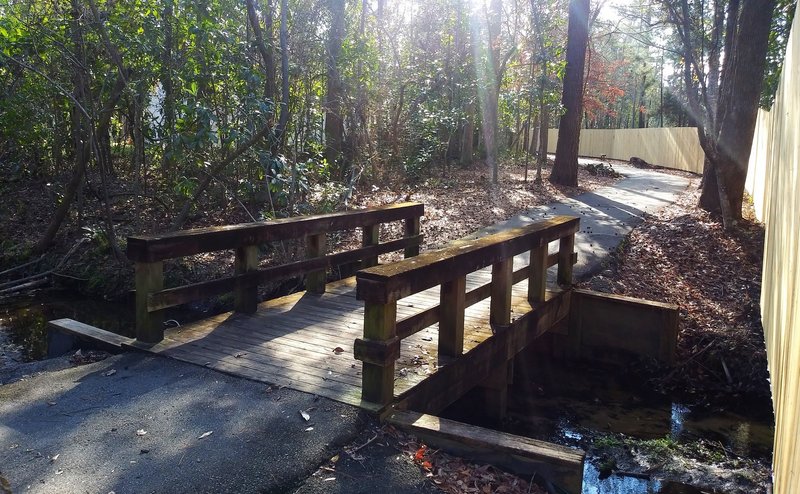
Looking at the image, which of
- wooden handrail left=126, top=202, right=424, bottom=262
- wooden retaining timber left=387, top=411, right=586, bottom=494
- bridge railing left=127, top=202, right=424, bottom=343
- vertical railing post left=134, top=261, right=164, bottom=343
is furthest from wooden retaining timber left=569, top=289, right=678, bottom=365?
vertical railing post left=134, top=261, right=164, bottom=343

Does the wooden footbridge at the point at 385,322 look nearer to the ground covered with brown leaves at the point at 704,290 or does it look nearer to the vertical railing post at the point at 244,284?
the vertical railing post at the point at 244,284

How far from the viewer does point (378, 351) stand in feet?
14.0

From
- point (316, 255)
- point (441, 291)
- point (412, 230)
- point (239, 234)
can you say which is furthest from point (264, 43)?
point (441, 291)

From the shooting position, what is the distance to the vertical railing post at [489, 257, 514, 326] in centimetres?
571

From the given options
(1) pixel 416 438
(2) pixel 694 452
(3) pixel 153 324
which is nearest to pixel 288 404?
(1) pixel 416 438

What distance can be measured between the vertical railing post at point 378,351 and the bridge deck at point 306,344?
15cm

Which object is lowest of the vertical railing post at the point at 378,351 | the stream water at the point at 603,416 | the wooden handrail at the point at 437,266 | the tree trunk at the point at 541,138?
the stream water at the point at 603,416

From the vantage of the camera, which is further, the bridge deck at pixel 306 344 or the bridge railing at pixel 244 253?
the bridge railing at pixel 244 253

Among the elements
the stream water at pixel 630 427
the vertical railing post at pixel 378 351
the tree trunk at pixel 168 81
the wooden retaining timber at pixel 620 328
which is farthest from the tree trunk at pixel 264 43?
the vertical railing post at pixel 378 351

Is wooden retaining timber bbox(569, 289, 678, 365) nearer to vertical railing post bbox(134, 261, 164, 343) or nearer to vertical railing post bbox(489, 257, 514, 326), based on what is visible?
vertical railing post bbox(489, 257, 514, 326)

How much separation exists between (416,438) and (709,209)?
10468 millimetres

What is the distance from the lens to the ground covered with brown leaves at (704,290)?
7531 millimetres

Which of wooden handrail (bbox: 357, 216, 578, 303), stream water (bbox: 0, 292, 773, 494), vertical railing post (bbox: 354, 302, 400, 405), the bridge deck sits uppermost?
wooden handrail (bbox: 357, 216, 578, 303)

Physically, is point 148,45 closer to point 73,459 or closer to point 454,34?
point 73,459
